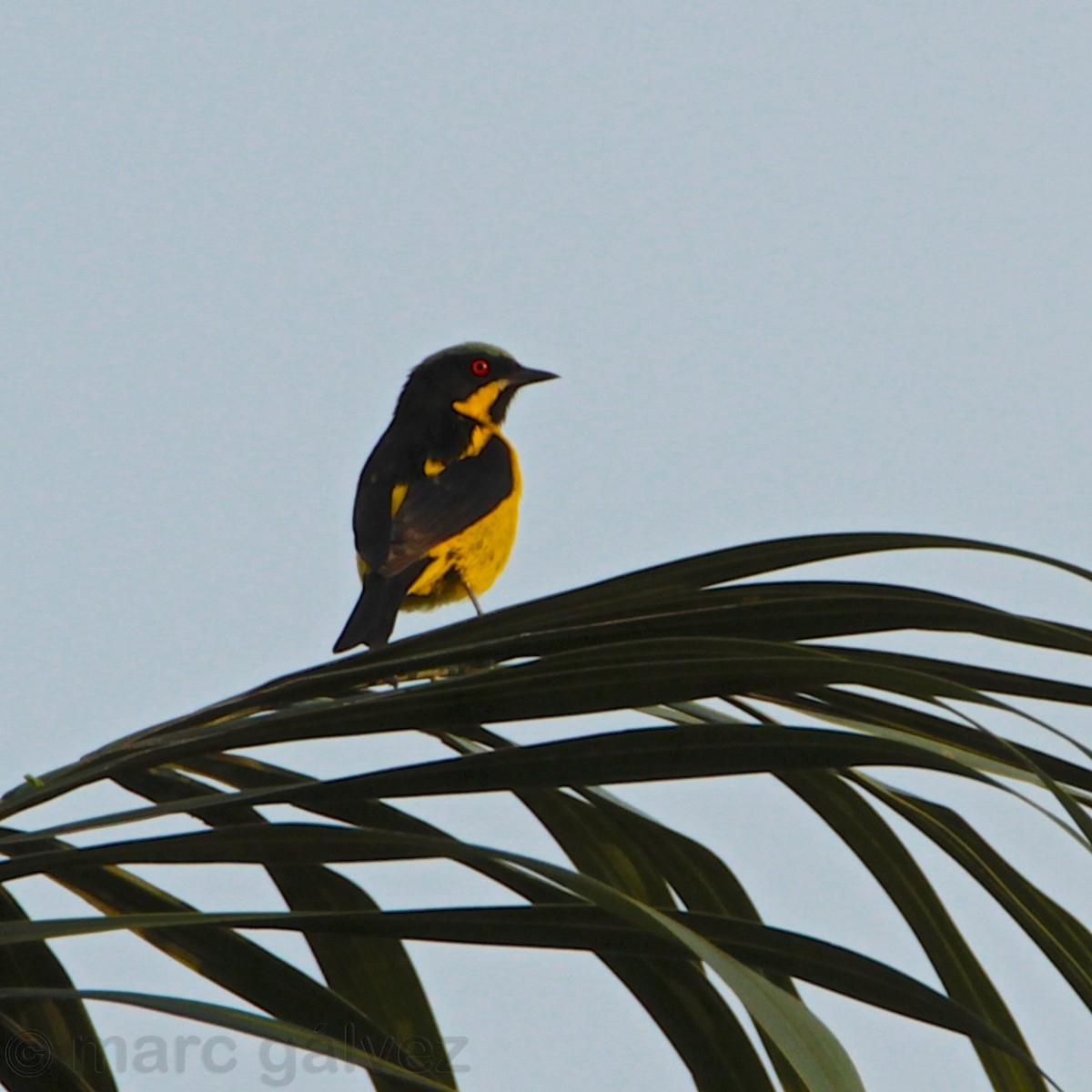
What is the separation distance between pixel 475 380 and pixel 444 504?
137 cm

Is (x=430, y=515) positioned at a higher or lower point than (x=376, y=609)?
higher

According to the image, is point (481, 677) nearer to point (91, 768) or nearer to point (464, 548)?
point (91, 768)

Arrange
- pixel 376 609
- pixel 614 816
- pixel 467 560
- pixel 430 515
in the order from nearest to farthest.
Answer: pixel 614 816, pixel 376 609, pixel 430 515, pixel 467 560

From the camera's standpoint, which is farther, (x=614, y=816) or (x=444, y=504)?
(x=444, y=504)

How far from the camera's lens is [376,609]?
4.56m

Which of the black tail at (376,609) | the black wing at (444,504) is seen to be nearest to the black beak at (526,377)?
the black wing at (444,504)

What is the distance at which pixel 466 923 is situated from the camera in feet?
3.49

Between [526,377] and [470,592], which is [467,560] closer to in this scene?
[470,592]

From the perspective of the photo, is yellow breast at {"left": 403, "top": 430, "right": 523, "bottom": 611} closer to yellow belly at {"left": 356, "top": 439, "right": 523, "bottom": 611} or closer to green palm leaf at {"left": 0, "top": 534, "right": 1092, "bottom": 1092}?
yellow belly at {"left": 356, "top": 439, "right": 523, "bottom": 611}

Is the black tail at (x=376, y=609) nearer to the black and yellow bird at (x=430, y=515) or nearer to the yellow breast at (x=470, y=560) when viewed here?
the black and yellow bird at (x=430, y=515)

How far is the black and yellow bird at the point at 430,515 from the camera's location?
15.2 ft

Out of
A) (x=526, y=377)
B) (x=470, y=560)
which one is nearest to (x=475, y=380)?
(x=526, y=377)

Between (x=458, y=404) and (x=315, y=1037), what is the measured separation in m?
5.17

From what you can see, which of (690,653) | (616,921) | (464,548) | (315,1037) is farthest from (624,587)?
(464,548)
